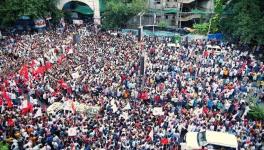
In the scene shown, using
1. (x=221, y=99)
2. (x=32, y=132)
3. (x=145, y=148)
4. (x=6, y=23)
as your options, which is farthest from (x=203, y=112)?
(x=6, y=23)

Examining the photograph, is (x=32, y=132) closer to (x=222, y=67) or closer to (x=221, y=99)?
(x=221, y=99)

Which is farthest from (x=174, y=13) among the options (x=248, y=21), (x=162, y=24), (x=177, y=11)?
(x=248, y=21)

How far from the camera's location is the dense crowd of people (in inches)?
656

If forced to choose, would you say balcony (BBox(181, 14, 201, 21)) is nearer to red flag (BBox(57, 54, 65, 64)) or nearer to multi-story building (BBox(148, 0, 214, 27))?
multi-story building (BBox(148, 0, 214, 27))

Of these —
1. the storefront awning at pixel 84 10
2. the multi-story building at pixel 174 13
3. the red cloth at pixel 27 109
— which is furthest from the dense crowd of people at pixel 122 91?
the storefront awning at pixel 84 10

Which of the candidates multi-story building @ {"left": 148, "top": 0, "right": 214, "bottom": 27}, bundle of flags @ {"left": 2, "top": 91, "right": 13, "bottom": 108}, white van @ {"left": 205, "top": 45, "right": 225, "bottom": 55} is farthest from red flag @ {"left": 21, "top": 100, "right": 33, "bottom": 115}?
multi-story building @ {"left": 148, "top": 0, "right": 214, "bottom": 27}

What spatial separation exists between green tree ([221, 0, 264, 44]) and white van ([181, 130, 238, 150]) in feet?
41.0

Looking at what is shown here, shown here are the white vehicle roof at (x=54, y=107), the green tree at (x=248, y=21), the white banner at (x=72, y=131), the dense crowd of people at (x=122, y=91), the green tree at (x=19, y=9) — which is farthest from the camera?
the green tree at (x=19, y=9)

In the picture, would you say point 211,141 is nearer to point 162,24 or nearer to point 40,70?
point 40,70

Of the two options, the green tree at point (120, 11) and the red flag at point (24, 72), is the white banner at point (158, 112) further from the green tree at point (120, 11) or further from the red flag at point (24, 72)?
the green tree at point (120, 11)

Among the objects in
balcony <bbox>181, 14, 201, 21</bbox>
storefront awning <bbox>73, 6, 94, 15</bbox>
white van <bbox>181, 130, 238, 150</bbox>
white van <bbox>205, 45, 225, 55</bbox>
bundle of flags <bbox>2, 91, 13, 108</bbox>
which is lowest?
white van <bbox>181, 130, 238, 150</bbox>

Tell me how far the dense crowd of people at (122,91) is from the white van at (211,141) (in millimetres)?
551

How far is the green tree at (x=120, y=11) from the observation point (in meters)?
31.6

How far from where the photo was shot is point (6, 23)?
1233 inches
